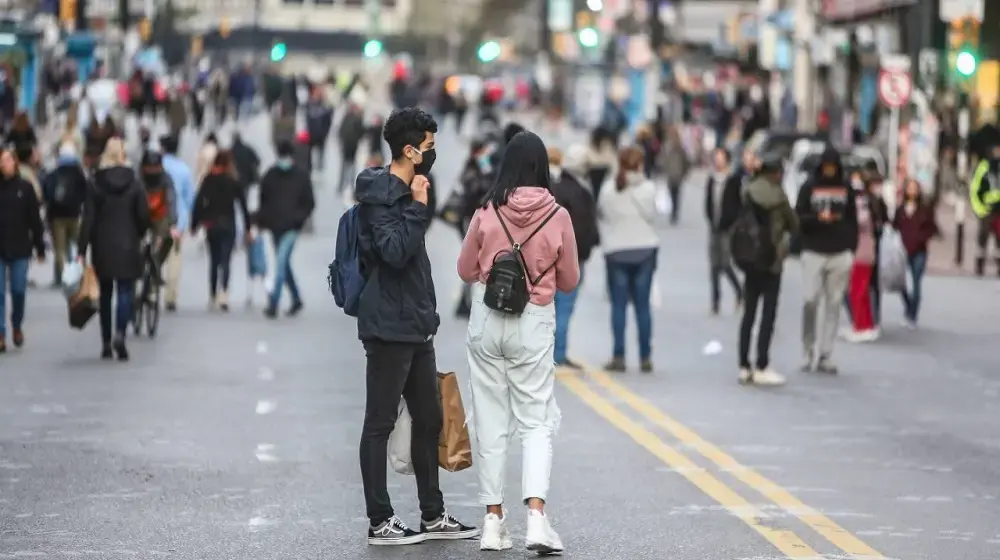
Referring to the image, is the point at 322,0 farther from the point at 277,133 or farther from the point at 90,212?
the point at 90,212

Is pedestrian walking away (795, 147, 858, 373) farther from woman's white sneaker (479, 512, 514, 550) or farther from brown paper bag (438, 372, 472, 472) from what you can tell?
woman's white sneaker (479, 512, 514, 550)

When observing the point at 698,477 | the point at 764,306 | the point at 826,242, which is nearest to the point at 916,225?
the point at 826,242

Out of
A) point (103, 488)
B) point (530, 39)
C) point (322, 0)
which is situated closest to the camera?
point (103, 488)

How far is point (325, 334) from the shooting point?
2108 centimetres

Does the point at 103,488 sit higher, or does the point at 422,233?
the point at 422,233

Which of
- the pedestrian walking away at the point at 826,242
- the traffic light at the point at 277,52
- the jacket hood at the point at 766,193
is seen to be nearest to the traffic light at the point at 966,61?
the pedestrian walking away at the point at 826,242

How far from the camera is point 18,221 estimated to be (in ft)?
61.3

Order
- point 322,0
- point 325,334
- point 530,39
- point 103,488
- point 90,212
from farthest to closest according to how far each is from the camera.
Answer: point 530,39 → point 322,0 → point 325,334 → point 90,212 → point 103,488

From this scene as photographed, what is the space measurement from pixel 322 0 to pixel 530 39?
785 inches

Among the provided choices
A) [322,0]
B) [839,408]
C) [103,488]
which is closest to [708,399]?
[839,408]

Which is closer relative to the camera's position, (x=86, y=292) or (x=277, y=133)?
(x=86, y=292)

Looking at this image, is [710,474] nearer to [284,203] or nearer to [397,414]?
[397,414]

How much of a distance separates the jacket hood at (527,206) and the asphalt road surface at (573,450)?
1345 millimetres

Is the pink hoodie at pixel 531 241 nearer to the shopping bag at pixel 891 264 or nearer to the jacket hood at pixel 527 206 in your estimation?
the jacket hood at pixel 527 206
